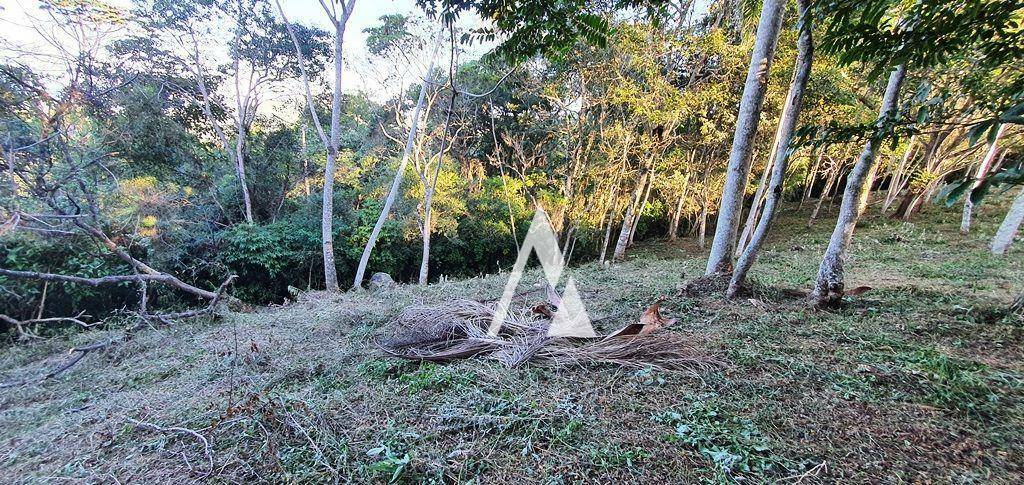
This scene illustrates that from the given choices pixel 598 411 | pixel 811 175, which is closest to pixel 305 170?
pixel 598 411

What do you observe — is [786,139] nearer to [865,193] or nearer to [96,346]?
[865,193]

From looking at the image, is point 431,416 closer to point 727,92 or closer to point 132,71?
point 727,92

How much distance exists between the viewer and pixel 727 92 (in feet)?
26.7

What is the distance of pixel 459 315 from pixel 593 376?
4.86ft

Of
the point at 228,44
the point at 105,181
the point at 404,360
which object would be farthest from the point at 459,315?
the point at 228,44

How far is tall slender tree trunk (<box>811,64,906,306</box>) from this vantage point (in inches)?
118

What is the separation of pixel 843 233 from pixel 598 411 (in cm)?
280

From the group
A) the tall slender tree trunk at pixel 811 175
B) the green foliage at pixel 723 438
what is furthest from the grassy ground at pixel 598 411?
the tall slender tree trunk at pixel 811 175

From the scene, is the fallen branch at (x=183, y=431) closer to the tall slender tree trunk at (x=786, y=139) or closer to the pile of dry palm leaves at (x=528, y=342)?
the pile of dry palm leaves at (x=528, y=342)

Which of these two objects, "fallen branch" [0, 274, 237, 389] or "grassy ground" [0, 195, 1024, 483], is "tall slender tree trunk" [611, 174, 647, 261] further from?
"fallen branch" [0, 274, 237, 389]

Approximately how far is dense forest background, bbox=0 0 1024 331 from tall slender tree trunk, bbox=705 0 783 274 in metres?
1.96

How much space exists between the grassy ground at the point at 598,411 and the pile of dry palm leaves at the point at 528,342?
13 centimetres

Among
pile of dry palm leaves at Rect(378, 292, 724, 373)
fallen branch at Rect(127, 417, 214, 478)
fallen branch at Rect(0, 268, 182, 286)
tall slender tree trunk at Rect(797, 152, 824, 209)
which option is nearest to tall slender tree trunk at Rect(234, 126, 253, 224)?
fallen branch at Rect(0, 268, 182, 286)

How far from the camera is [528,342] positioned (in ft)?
9.41
